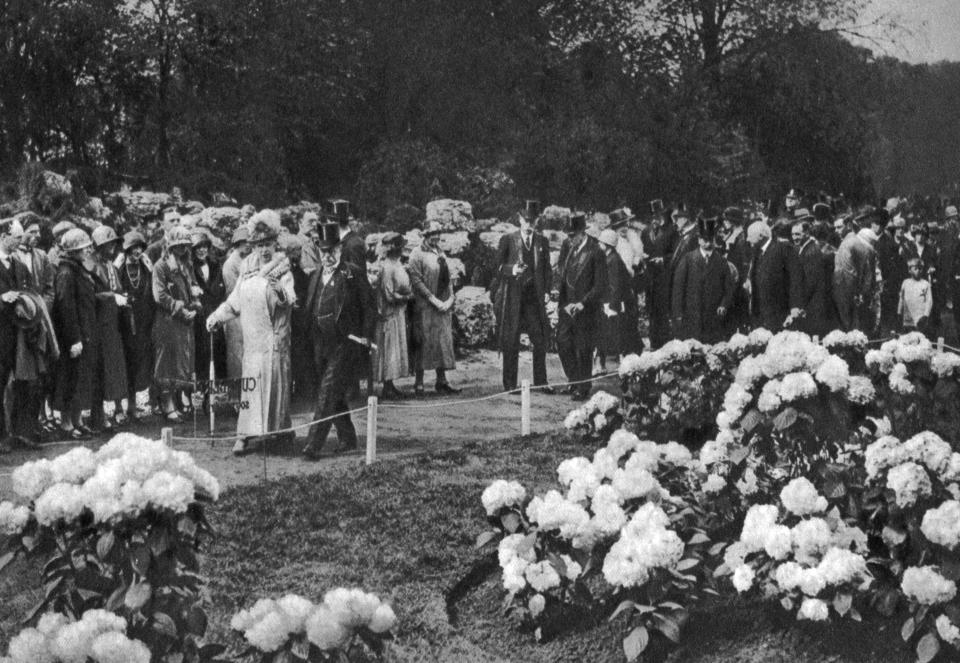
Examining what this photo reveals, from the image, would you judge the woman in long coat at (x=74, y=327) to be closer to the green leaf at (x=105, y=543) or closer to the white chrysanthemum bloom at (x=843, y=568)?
the green leaf at (x=105, y=543)

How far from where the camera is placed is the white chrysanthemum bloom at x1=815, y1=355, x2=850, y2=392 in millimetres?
7980

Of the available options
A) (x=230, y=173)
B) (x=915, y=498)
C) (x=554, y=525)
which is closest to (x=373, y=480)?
(x=554, y=525)

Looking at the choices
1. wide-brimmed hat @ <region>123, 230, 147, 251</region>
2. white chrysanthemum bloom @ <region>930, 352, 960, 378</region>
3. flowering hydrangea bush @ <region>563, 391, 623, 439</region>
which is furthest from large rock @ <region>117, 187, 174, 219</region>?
white chrysanthemum bloom @ <region>930, 352, 960, 378</region>

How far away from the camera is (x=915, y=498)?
Answer: 7457 mm

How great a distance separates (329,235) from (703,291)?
4.51 meters

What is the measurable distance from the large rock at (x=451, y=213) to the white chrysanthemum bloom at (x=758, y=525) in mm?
13331

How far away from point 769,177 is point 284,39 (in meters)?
9.27

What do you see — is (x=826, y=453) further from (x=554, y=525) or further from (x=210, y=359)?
(x=210, y=359)

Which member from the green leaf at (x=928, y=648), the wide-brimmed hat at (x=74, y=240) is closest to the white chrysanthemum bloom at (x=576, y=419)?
the green leaf at (x=928, y=648)

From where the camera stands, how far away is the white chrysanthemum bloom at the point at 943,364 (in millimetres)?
9312

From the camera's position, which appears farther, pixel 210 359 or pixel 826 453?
pixel 210 359

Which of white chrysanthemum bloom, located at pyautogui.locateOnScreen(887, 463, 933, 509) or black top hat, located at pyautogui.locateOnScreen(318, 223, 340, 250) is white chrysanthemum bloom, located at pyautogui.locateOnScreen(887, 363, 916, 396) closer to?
white chrysanthemum bloom, located at pyautogui.locateOnScreen(887, 463, 933, 509)

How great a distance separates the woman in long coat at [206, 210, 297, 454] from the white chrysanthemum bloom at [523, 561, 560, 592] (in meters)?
4.24

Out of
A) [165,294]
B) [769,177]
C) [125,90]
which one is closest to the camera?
[165,294]
